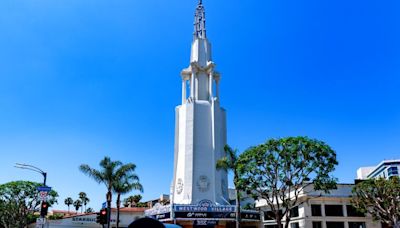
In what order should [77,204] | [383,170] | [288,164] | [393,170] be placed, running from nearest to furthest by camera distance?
1. [288,164]
2. [77,204]
3. [393,170]
4. [383,170]

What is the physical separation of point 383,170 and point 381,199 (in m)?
132

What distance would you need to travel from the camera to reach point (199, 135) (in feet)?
175

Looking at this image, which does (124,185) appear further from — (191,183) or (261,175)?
(261,175)

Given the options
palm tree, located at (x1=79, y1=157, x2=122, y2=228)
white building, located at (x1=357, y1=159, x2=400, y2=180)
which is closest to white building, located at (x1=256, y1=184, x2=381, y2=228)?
palm tree, located at (x1=79, y1=157, x2=122, y2=228)

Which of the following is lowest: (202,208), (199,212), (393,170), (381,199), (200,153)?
(199,212)

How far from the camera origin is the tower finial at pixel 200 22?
198ft

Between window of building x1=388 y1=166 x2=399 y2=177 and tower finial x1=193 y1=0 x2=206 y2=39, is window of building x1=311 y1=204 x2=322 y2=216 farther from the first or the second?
window of building x1=388 y1=166 x2=399 y2=177

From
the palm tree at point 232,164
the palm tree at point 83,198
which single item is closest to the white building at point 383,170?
the palm tree at point 83,198

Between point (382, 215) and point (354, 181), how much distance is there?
7.69 meters

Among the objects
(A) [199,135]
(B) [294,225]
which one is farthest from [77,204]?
(B) [294,225]

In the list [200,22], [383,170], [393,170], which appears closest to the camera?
[200,22]

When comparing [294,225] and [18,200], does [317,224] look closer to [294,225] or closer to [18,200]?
[294,225]

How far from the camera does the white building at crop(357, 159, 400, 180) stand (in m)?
149

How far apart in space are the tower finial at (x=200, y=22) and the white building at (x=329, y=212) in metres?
29.4
